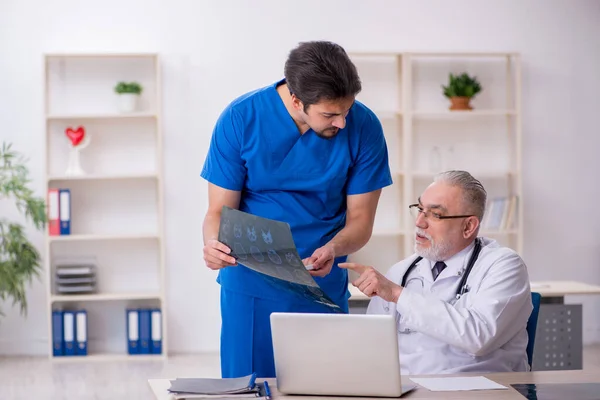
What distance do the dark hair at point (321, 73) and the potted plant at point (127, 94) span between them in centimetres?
362

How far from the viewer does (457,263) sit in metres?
2.47

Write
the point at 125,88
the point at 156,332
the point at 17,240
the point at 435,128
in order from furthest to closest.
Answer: the point at 435,128
the point at 156,332
the point at 125,88
the point at 17,240

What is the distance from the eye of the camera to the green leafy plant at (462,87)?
19.0 feet

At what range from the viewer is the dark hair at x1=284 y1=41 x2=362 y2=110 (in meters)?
2.09

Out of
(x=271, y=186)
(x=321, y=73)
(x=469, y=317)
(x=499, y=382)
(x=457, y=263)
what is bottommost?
(x=499, y=382)

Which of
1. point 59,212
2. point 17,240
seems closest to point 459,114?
point 59,212

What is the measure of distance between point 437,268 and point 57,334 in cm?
375

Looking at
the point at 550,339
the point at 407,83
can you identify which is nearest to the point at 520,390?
the point at 550,339

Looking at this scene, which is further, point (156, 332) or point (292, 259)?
point (156, 332)

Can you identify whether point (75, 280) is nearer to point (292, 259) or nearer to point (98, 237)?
point (98, 237)

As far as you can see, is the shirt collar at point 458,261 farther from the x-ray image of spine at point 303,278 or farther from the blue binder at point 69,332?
the blue binder at point 69,332

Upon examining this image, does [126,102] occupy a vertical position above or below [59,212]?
above

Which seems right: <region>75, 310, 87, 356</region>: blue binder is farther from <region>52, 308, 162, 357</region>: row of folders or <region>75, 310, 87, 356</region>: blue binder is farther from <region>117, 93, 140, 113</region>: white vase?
→ <region>117, 93, 140, 113</region>: white vase

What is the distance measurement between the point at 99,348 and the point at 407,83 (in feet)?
8.98
